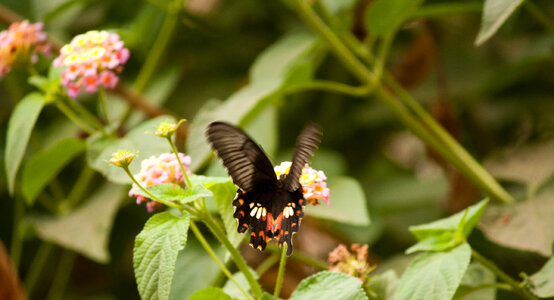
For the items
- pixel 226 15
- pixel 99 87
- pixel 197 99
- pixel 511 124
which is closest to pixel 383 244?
pixel 511 124

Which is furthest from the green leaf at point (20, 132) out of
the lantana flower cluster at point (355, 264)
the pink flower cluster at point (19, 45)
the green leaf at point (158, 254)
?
the lantana flower cluster at point (355, 264)

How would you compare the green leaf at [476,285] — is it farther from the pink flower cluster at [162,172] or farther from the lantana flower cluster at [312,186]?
the pink flower cluster at [162,172]

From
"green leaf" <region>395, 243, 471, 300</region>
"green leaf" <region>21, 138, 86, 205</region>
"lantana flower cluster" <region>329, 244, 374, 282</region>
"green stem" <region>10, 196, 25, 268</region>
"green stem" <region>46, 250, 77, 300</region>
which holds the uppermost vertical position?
"green leaf" <region>395, 243, 471, 300</region>

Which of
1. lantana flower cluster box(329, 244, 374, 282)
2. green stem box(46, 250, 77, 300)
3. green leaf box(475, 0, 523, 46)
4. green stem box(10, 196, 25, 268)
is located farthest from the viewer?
green stem box(46, 250, 77, 300)

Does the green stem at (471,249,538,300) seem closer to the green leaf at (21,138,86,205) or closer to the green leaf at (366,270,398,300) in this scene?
the green leaf at (366,270,398,300)

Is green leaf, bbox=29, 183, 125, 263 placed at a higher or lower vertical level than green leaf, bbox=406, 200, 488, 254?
lower

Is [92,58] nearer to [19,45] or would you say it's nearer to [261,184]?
[19,45]

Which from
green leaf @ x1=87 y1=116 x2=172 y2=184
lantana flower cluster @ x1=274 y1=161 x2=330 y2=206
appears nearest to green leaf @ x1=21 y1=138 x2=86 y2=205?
green leaf @ x1=87 y1=116 x2=172 y2=184

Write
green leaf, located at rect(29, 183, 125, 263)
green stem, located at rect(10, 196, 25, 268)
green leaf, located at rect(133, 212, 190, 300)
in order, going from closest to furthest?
green leaf, located at rect(133, 212, 190, 300) → green leaf, located at rect(29, 183, 125, 263) → green stem, located at rect(10, 196, 25, 268)
